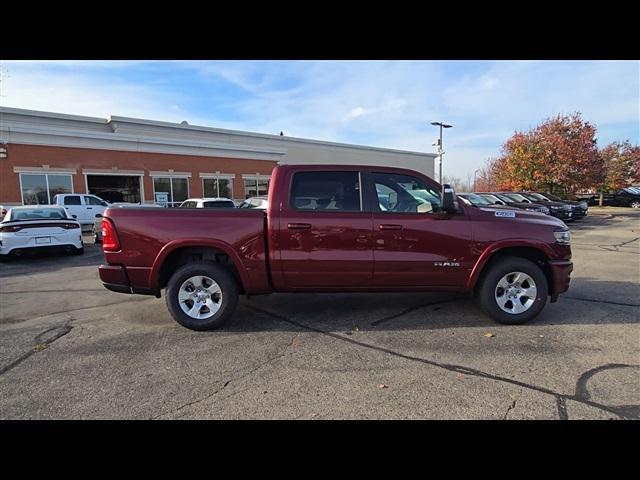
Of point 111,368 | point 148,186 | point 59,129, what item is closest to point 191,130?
point 148,186

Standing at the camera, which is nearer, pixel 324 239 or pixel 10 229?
pixel 324 239

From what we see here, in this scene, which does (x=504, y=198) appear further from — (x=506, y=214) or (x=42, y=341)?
(x=42, y=341)

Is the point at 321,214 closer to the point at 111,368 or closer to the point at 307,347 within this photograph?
the point at 307,347

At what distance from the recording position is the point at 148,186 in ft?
72.2

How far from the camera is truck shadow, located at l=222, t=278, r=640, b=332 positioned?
468 cm

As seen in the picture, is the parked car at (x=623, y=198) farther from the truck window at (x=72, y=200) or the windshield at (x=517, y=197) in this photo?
the truck window at (x=72, y=200)

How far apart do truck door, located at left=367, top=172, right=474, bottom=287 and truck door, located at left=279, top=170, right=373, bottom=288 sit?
175 millimetres

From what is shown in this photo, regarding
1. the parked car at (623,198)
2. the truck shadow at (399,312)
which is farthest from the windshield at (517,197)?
the parked car at (623,198)

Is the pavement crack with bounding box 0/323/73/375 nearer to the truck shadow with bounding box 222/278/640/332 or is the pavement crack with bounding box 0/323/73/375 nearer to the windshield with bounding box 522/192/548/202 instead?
the truck shadow with bounding box 222/278/640/332

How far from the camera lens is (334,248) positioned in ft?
14.9

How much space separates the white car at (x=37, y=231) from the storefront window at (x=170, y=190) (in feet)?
37.7

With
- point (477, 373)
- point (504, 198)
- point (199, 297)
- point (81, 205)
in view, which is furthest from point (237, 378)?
point (504, 198)

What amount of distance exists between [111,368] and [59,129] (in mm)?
20355

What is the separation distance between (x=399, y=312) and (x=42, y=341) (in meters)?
4.42
